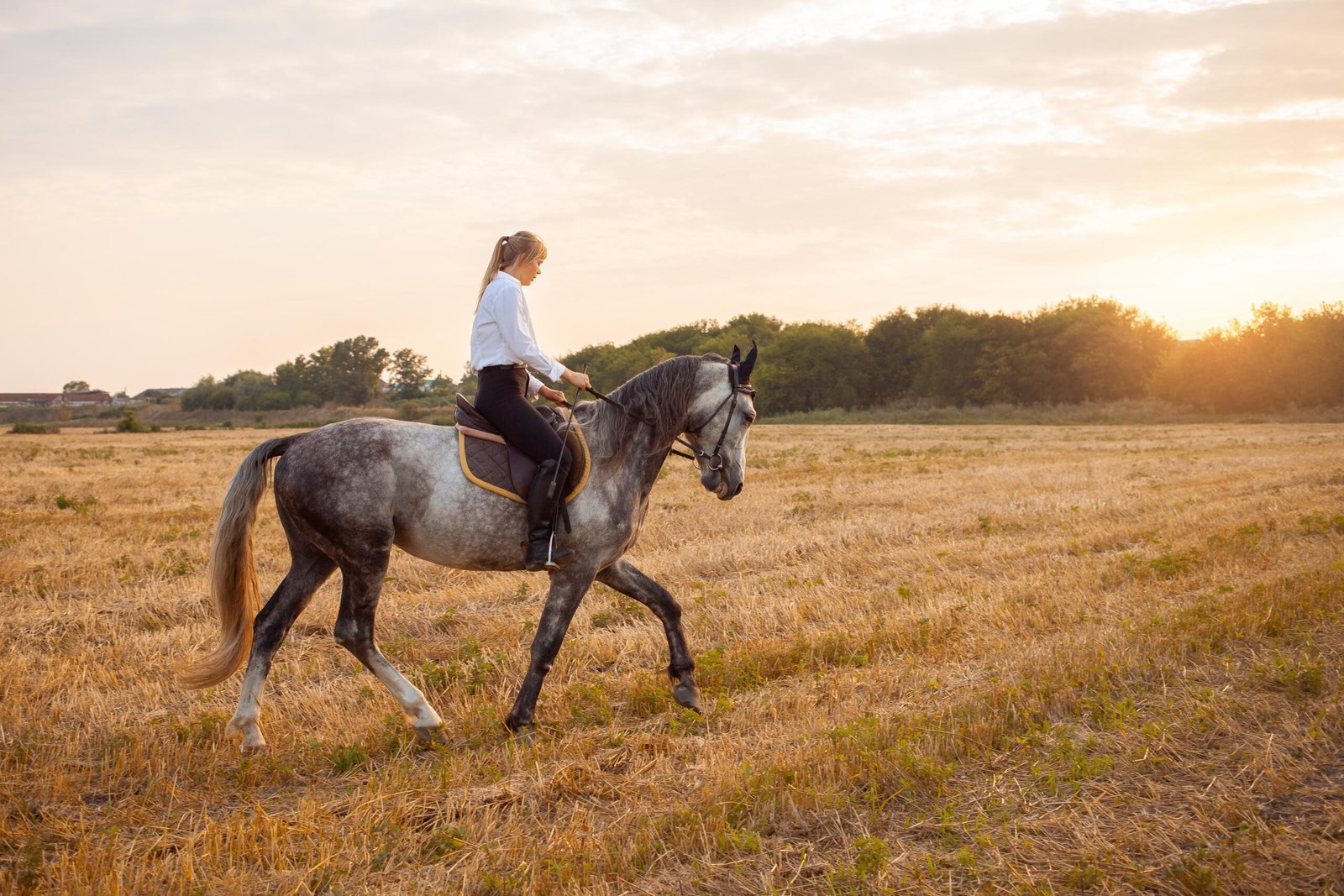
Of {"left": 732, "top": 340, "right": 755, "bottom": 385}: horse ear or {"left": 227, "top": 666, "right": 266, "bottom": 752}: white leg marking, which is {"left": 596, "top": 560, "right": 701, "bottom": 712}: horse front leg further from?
{"left": 227, "top": 666, "right": 266, "bottom": 752}: white leg marking

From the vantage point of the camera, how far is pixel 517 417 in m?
5.88

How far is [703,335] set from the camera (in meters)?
102

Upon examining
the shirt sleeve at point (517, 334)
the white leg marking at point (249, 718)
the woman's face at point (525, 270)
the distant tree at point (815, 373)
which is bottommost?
the white leg marking at point (249, 718)

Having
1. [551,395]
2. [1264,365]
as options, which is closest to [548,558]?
[551,395]

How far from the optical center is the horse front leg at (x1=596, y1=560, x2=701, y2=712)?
6.20 meters

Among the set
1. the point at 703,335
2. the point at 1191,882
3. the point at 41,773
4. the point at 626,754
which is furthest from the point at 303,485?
the point at 703,335

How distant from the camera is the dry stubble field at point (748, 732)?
12.7 feet

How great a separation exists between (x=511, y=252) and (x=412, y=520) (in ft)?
6.06

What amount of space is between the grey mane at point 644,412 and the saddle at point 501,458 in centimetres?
18

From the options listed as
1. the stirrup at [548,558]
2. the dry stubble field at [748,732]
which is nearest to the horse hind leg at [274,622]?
the dry stubble field at [748,732]

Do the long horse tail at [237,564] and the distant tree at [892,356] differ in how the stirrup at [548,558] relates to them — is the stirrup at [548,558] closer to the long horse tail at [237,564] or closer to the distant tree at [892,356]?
the long horse tail at [237,564]

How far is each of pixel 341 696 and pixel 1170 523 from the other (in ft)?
34.7

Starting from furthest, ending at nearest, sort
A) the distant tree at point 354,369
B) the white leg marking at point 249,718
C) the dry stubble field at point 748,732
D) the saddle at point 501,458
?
the distant tree at point 354,369 → the saddle at point 501,458 → the white leg marking at point 249,718 → the dry stubble field at point 748,732

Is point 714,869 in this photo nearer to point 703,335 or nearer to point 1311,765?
point 1311,765
